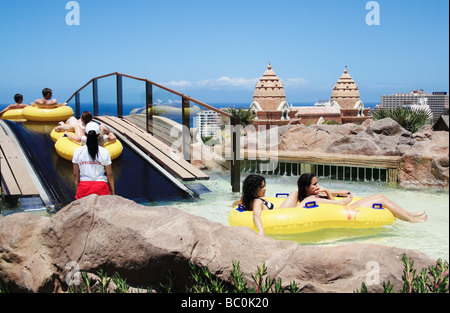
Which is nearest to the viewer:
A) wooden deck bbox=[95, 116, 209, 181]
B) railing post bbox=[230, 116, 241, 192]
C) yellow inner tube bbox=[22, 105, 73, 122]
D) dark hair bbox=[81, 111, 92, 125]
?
dark hair bbox=[81, 111, 92, 125]

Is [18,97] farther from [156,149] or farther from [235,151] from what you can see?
[235,151]

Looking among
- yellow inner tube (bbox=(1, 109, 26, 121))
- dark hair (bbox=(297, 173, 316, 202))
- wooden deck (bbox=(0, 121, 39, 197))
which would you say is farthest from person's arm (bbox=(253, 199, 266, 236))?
yellow inner tube (bbox=(1, 109, 26, 121))

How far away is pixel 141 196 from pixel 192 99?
7.48 feet

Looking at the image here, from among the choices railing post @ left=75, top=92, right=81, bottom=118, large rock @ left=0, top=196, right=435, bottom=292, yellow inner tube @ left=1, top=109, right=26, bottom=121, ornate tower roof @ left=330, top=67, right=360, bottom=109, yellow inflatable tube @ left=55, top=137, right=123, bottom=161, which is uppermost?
ornate tower roof @ left=330, top=67, right=360, bottom=109

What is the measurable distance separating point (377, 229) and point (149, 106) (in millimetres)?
5835

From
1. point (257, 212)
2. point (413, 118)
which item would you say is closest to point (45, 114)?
point (257, 212)

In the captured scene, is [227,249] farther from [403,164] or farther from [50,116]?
[50,116]

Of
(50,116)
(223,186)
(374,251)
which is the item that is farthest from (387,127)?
(374,251)

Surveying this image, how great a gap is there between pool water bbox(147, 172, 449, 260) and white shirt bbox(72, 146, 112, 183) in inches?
81.5

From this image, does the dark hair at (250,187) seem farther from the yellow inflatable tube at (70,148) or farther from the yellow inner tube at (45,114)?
the yellow inner tube at (45,114)

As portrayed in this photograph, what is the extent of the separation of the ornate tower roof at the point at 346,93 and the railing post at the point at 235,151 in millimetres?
57776

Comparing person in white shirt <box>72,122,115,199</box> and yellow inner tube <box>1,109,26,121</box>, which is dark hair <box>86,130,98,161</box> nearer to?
person in white shirt <box>72,122,115,199</box>

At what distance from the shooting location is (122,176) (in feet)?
27.1

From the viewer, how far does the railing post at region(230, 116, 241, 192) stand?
805 centimetres
